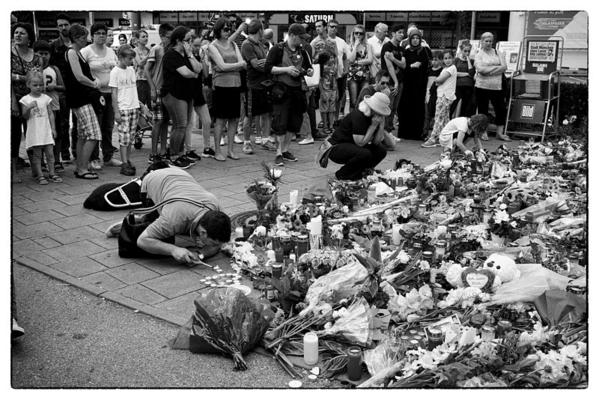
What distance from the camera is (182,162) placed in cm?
838

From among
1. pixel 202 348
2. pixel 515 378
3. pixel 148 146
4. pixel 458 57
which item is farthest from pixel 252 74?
pixel 515 378

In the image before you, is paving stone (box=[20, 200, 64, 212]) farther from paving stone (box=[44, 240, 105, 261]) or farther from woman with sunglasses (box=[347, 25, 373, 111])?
woman with sunglasses (box=[347, 25, 373, 111])

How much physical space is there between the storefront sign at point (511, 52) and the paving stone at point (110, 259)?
885 cm

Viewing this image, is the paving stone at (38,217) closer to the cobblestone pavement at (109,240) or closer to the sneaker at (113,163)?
the cobblestone pavement at (109,240)

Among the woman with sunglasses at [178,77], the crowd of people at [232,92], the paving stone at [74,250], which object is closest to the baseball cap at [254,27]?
the crowd of people at [232,92]

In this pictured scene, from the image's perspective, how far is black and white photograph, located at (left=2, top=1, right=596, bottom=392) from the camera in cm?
363

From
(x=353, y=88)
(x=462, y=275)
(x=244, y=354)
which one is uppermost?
(x=353, y=88)

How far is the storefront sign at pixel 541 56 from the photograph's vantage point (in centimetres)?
1078

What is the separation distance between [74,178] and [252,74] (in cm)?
267

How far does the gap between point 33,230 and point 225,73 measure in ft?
11.0

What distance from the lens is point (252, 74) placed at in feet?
29.3

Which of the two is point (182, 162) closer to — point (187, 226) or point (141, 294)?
point (187, 226)

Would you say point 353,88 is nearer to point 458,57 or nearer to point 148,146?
point 458,57

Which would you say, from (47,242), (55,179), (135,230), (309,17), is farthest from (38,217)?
(309,17)
